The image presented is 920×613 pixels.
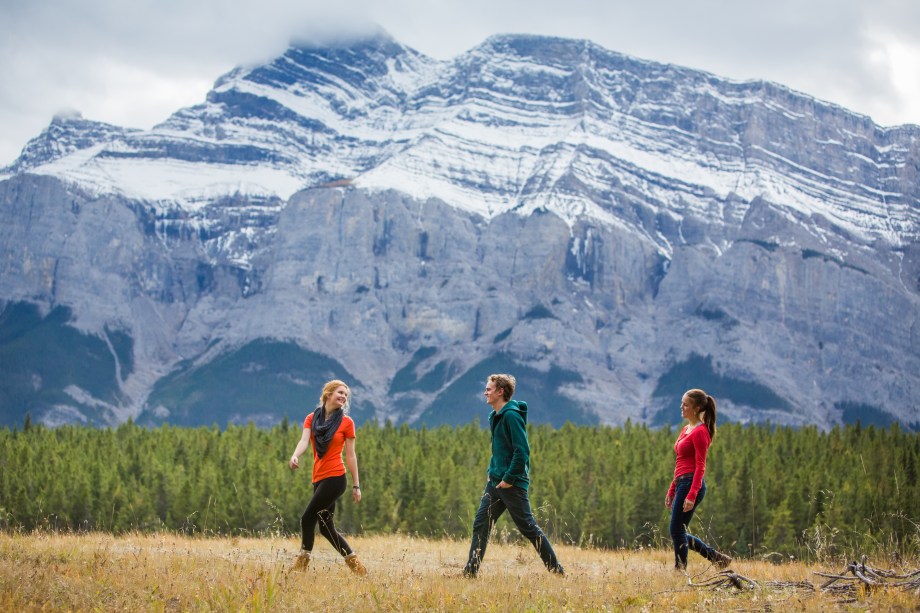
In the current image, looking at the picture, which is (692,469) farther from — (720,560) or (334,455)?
(334,455)

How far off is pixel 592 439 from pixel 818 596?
92783 millimetres

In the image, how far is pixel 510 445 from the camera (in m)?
19.6

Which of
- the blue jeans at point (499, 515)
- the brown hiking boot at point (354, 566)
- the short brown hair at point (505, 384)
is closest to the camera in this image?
the short brown hair at point (505, 384)

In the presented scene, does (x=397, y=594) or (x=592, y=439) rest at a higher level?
(x=592, y=439)

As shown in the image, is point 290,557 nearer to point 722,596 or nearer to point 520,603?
point 520,603

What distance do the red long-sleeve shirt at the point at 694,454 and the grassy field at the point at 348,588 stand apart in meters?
1.64

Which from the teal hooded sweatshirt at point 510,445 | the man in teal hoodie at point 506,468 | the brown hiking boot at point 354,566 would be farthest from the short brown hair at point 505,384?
the brown hiking boot at point 354,566

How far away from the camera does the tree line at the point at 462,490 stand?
70.5 meters

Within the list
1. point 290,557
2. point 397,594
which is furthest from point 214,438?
point 397,594

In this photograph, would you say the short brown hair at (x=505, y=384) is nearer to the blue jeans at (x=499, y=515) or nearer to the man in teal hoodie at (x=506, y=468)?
the man in teal hoodie at (x=506, y=468)

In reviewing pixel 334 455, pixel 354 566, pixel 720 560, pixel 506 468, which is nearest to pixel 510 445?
pixel 506 468

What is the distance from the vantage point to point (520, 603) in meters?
17.3

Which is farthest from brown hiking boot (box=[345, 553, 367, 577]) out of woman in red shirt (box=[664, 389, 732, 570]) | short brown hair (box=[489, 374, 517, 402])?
woman in red shirt (box=[664, 389, 732, 570])

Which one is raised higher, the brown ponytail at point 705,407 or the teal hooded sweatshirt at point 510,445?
the brown ponytail at point 705,407
